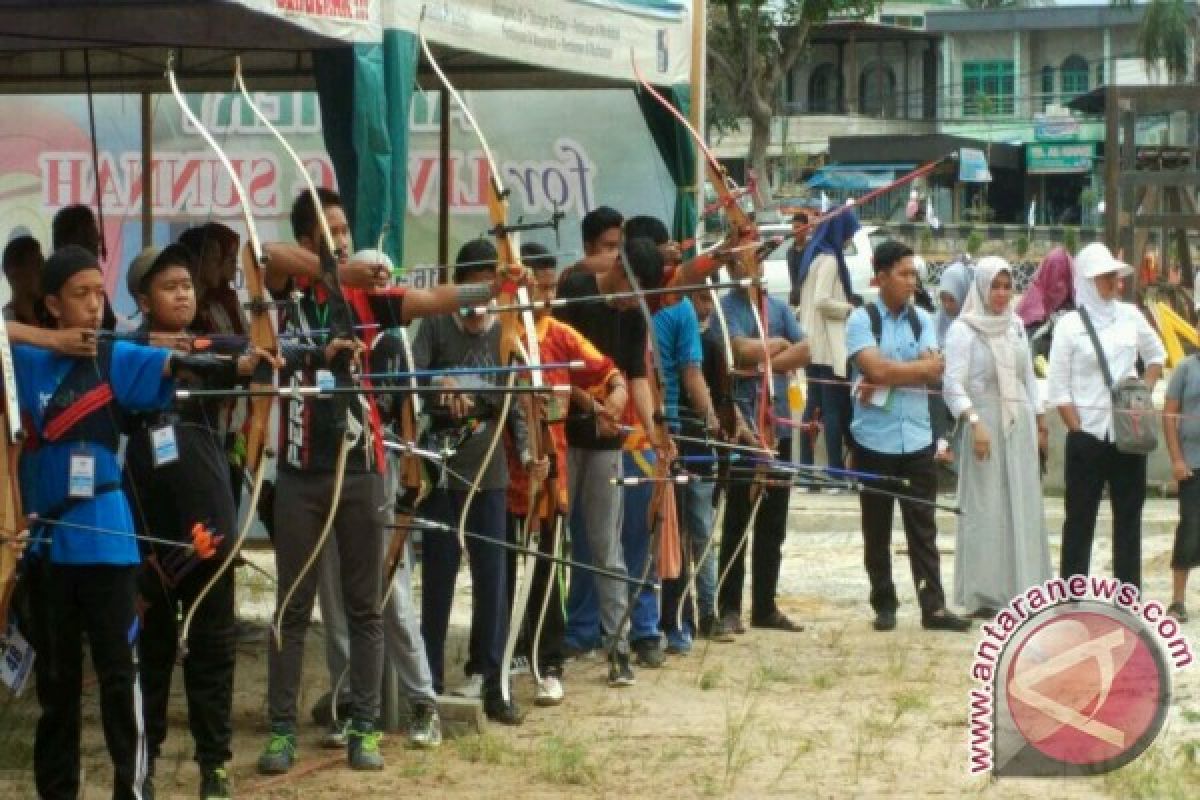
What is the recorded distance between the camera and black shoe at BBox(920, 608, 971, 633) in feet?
37.5

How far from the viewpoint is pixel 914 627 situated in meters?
11.6

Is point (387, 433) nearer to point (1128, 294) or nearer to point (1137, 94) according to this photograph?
point (1128, 294)

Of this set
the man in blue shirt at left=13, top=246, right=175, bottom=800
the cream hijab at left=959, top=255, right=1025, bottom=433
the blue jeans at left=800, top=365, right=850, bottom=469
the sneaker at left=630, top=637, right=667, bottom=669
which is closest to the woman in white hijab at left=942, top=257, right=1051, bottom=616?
the cream hijab at left=959, top=255, right=1025, bottom=433

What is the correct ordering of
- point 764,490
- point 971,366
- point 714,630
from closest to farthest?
1. point 764,490
2. point 714,630
3. point 971,366

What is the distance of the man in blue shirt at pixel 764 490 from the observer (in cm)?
1086

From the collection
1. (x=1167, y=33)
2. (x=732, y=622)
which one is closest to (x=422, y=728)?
(x=732, y=622)

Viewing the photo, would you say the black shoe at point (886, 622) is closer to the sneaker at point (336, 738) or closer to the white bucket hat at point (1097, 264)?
the white bucket hat at point (1097, 264)

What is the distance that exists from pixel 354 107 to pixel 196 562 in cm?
189

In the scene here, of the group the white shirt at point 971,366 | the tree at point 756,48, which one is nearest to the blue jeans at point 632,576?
the white shirt at point 971,366

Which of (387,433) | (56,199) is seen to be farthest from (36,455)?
(56,199)

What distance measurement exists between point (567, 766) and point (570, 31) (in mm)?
3311

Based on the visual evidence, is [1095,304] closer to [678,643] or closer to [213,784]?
[678,643]

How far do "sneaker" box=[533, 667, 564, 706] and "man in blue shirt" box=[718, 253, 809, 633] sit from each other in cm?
155

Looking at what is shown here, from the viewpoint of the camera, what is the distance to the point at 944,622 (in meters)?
11.5
